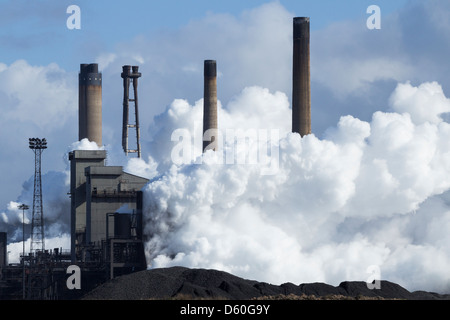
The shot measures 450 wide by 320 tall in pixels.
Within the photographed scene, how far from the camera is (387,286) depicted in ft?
291

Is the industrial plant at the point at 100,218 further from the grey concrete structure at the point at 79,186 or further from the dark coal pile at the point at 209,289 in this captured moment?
the dark coal pile at the point at 209,289

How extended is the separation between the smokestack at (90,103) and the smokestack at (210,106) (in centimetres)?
2205

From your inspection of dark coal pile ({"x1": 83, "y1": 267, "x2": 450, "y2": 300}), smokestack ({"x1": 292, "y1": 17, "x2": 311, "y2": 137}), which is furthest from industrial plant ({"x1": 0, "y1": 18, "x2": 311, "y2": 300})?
dark coal pile ({"x1": 83, "y1": 267, "x2": 450, "y2": 300})

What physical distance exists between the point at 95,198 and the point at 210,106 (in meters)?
14.9

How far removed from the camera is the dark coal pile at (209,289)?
81.3m

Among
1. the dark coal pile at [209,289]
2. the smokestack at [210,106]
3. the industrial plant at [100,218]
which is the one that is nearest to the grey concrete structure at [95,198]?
the industrial plant at [100,218]

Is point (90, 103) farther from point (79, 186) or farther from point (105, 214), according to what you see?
point (105, 214)

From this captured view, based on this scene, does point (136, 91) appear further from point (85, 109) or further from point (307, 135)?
point (307, 135)

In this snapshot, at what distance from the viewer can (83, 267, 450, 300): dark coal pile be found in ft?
267

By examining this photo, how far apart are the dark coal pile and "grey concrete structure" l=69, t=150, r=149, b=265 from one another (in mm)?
27444

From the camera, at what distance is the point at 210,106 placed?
122188 mm

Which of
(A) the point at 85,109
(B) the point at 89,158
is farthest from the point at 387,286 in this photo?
(A) the point at 85,109

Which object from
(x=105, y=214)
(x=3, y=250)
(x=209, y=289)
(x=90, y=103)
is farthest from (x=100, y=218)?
(x=209, y=289)

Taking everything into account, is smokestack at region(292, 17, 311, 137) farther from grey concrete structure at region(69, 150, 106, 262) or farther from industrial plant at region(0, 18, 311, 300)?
grey concrete structure at region(69, 150, 106, 262)
